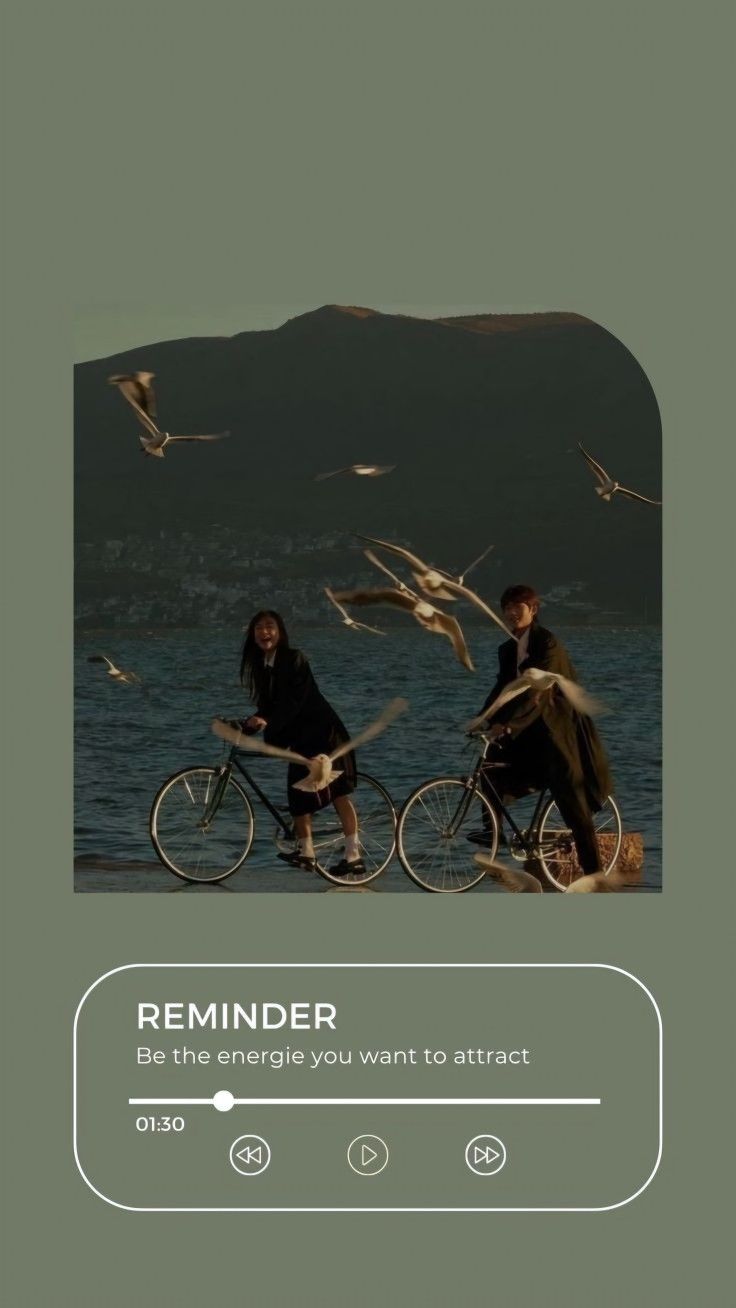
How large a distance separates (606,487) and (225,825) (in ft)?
8.85

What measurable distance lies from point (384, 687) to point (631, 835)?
4.95 ft

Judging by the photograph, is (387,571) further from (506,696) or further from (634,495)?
(634,495)

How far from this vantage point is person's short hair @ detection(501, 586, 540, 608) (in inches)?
608

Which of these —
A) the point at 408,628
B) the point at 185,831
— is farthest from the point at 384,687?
the point at 185,831

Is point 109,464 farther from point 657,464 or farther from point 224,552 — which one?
point 657,464

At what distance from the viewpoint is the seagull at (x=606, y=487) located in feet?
51.2

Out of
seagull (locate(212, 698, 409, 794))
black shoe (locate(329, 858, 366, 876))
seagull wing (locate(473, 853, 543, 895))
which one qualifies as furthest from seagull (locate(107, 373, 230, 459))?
seagull wing (locate(473, 853, 543, 895))

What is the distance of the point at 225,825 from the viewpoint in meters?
15.4

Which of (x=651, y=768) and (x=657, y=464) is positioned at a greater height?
(x=657, y=464)

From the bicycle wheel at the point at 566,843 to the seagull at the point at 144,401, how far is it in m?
2.82

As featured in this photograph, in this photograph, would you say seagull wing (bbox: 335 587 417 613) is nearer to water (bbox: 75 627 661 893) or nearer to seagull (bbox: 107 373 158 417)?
water (bbox: 75 627 661 893)

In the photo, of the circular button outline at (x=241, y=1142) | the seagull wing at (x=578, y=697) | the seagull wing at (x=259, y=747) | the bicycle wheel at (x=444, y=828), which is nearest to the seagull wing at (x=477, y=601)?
the seagull wing at (x=578, y=697)

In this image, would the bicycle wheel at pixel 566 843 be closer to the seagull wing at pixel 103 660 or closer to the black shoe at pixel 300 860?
the black shoe at pixel 300 860

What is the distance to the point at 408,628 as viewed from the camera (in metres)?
15.4
